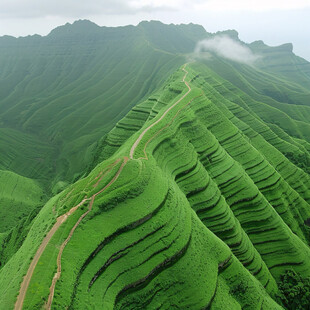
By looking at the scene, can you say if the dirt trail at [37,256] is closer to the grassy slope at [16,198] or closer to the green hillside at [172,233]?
the green hillside at [172,233]

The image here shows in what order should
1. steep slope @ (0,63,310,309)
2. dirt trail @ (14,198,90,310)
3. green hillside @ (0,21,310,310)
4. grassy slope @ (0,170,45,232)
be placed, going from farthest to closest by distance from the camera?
grassy slope @ (0,170,45,232), steep slope @ (0,63,310,309), green hillside @ (0,21,310,310), dirt trail @ (14,198,90,310)

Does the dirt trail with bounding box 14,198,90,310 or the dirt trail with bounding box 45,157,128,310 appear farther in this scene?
the dirt trail with bounding box 45,157,128,310

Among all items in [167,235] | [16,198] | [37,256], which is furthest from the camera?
[16,198]

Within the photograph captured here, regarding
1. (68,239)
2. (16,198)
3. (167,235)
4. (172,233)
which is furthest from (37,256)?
(16,198)

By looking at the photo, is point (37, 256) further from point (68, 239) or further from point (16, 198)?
point (16, 198)

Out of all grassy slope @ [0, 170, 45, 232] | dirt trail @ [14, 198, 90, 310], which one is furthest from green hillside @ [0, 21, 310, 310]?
grassy slope @ [0, 170, 45, 232]

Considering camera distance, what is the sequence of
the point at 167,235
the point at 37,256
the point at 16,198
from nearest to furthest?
the point at 37,256 < the point at 167,235 < the point at 16,198

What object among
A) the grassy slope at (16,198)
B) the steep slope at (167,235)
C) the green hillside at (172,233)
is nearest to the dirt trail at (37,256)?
the green hillside at (172,233)

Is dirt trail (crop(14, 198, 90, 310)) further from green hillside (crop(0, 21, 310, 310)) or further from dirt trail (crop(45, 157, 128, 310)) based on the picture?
dirt trail (crop(45, 157, 128, 310))

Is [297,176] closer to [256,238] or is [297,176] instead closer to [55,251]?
[256,238]

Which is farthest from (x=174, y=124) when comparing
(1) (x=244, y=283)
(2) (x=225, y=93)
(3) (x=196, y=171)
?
(2) (x=225, y=93)
